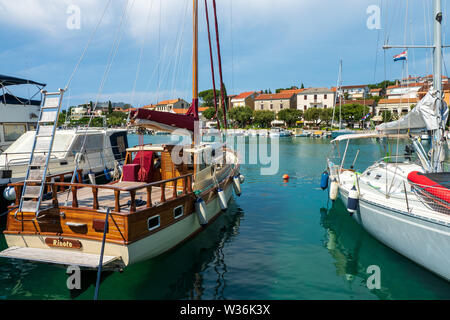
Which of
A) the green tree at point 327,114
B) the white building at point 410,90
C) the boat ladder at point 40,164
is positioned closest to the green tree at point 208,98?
the green tree at point 327,114

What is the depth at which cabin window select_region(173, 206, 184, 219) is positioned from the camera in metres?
8.30

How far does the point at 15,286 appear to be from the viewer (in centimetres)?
732

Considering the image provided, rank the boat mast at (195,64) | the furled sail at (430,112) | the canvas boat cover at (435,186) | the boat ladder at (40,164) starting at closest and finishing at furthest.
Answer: the boat ladder at (40,164) → the canvas boat cover at (435,186) → the furled sail at (430,112) → the boat mast at (195,64)

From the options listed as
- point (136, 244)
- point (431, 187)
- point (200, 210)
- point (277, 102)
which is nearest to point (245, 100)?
point (277, 102)

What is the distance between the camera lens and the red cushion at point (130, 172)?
33.5ft

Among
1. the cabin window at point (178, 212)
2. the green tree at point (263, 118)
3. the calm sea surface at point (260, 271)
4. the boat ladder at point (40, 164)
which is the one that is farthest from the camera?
the green tree at point (263, 118)

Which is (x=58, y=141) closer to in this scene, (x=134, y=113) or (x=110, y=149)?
(x=110, y=149)

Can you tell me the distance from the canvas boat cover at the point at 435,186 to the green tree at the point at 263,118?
272 feet

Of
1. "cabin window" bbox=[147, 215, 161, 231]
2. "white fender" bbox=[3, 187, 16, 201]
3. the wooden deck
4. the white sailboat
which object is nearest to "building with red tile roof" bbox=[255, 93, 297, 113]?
the white sailboat

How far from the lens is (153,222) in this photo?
739 cm

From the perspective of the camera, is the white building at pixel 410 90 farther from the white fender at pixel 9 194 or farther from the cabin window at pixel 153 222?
the white fender at pixel 9 194

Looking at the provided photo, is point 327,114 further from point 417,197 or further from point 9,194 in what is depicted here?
point 9,194

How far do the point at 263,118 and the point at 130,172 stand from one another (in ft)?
272
